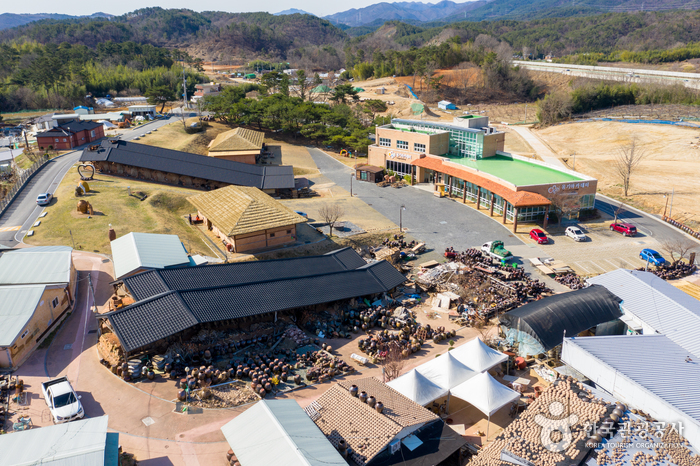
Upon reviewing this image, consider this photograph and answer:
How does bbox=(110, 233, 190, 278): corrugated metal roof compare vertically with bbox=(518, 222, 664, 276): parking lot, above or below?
above

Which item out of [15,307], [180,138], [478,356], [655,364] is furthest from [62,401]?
[180,138]

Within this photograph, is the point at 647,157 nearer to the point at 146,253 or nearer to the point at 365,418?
the point at 365,418

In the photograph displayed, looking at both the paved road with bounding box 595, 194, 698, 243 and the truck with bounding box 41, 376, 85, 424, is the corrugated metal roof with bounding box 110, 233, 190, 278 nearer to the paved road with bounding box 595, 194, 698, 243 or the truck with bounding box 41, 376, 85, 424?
the truck with bounding box 41, 376, 85, 424

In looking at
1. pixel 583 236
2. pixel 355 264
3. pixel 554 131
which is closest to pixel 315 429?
pixel 355 264

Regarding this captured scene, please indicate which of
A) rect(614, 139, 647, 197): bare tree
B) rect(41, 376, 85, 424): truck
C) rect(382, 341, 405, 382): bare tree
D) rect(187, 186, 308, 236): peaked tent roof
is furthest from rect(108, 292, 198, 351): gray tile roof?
rect(614, 139, 647, 197): bare tree

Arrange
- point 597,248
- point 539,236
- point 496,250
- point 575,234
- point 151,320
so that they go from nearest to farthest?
1. point 151,320
2. point 496,250
3. point 597,248
4. point 539,236
5. point 575,234

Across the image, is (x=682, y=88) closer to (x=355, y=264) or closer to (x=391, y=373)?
(x=355, y=264)

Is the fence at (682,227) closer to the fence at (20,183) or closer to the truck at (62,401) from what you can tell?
the truck at (62,401)
